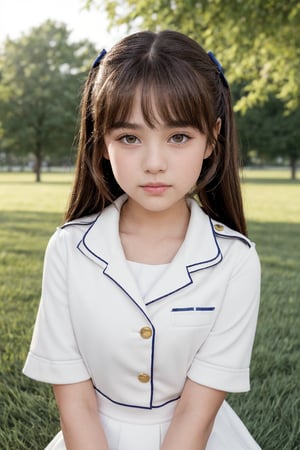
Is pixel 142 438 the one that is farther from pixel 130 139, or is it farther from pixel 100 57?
pixel 100 57

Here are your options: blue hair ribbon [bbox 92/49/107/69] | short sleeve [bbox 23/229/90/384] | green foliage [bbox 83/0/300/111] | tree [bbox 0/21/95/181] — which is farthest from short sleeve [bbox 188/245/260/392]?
tree [bbox 0/21/95/181]

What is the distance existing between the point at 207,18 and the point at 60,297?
9376 millimetres

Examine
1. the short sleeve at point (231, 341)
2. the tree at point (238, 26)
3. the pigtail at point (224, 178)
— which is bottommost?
the short sleeve at point (231, 341)

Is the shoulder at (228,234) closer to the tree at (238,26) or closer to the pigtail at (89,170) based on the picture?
the pigtail at (89,170)

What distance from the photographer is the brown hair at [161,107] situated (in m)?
1.62

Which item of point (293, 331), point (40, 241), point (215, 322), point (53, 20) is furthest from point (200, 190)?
point (53, 20)

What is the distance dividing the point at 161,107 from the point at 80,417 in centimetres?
85

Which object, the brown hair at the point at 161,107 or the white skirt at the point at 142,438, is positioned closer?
the brown hair at the point at 161,107

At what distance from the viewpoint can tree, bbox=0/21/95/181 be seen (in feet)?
117

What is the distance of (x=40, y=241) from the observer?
324 inches

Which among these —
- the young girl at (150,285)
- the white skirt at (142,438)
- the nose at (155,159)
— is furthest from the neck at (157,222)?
the white skirt at (142,438)

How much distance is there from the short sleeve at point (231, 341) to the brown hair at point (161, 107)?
249 mm

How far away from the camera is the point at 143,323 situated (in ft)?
5.40

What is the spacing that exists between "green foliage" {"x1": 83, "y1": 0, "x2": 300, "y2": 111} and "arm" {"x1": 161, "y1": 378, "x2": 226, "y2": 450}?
8238 millimetres
